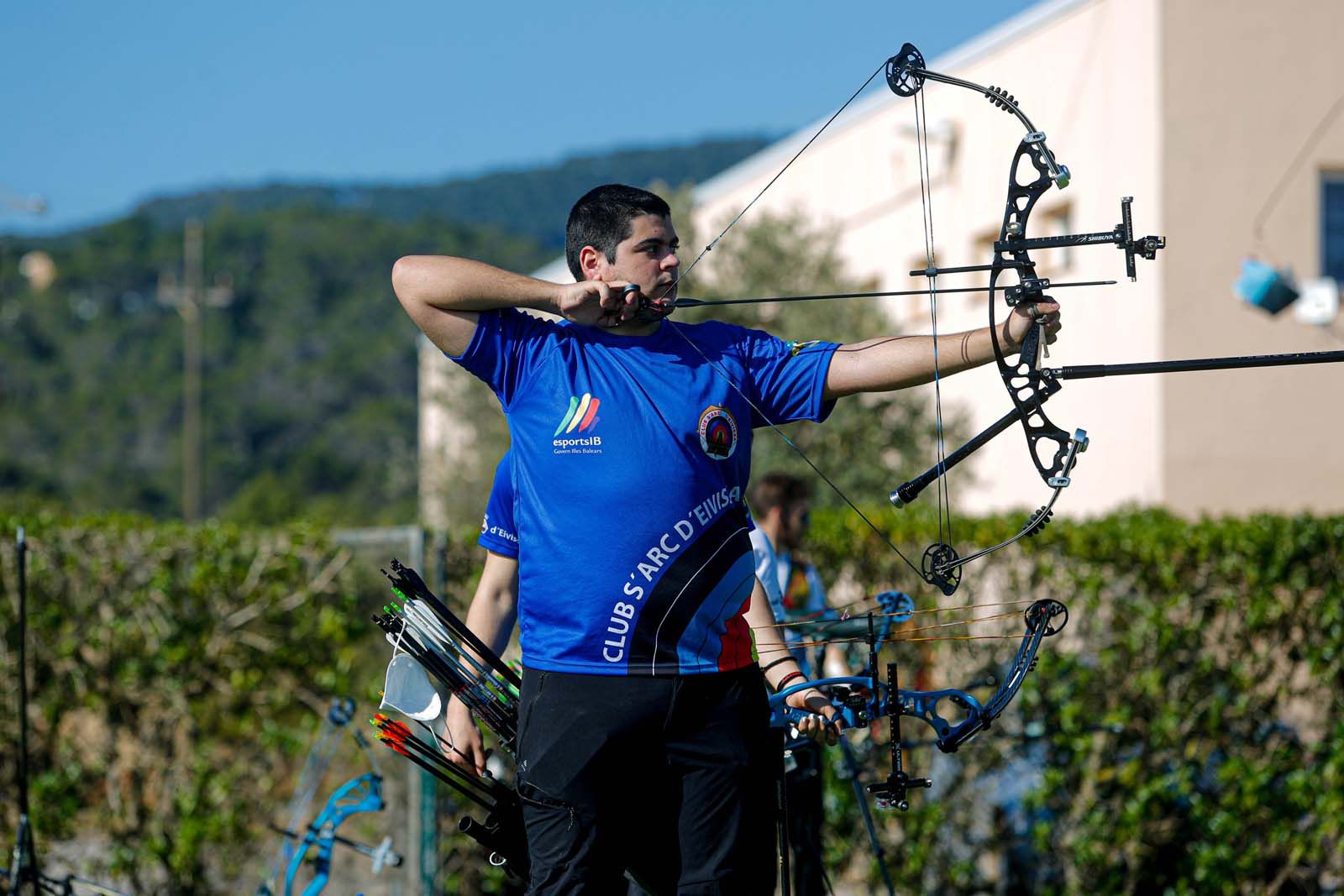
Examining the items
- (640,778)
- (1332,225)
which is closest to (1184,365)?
(640,778)

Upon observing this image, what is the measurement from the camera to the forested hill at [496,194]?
6812cm

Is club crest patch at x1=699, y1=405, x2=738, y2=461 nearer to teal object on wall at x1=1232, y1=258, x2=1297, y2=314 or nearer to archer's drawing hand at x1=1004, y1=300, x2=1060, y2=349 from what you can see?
archer's drawing hand at x1=1004, y1=300, x2=1060, y2=349

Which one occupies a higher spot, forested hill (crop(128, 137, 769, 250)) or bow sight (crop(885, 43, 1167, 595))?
forested hill (crop(128, 137, 769, 250))

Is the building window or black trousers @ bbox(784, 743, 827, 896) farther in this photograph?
the building window

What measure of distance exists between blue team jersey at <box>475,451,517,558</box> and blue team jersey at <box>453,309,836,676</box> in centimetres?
23

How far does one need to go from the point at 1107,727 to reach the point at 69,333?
181 ft

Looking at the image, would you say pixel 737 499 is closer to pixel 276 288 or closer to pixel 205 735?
pixel 205 735

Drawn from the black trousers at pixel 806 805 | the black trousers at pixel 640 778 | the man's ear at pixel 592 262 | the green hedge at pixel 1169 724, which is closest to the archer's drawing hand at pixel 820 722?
the black trousers at pixel 640 778

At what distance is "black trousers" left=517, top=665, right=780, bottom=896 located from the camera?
2.56 meters

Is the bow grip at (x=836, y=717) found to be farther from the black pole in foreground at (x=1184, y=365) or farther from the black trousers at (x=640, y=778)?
the black pole in foreground at (x=1184, y=365)

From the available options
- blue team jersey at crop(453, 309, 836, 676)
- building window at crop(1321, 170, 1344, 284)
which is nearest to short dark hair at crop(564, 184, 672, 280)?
blue team jersey at crop(453, 309, 836, 676)

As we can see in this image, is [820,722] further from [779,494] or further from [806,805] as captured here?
[779,494]

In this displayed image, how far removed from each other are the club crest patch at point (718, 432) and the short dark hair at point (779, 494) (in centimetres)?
218

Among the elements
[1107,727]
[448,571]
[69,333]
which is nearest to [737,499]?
[1107,727]
